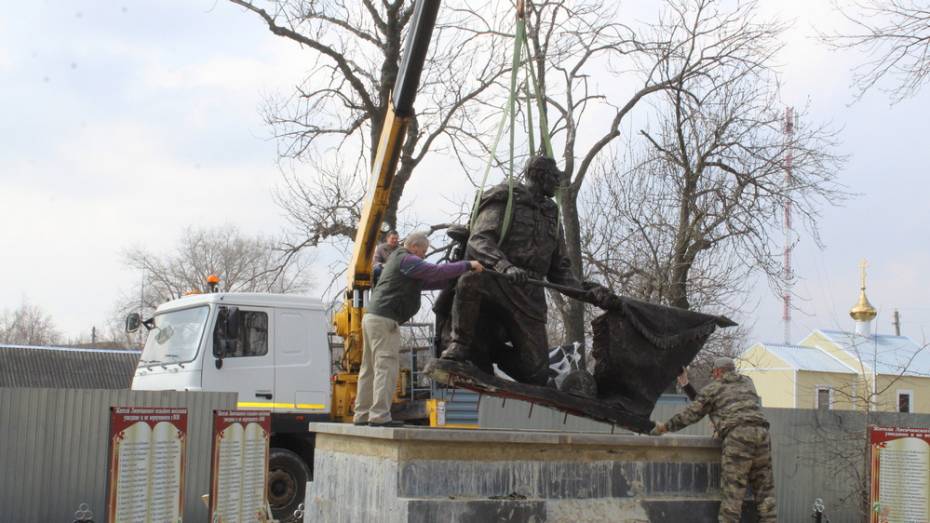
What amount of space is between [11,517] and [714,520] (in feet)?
27.1

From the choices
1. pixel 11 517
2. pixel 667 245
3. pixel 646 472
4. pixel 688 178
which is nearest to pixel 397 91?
pixel 646 472

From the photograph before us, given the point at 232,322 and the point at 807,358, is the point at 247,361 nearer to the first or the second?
the point at 232,322

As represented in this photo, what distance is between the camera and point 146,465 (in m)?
8.62

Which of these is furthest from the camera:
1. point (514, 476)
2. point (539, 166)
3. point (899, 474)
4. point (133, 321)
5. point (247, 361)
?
point (133, 321)

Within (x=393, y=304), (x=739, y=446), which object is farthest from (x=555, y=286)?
(x=739, y=446)

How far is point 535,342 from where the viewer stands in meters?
7.90

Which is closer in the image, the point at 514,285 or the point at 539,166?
the point at 514,285

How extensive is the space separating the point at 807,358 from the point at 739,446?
4059 centimetres

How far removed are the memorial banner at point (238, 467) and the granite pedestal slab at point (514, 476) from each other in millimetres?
1916

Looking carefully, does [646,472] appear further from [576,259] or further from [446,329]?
[576,259]

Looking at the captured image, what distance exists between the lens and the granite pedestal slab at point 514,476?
679 cm

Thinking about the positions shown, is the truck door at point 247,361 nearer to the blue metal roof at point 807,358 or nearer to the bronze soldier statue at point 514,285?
the bronze soldier statue at point 514,285

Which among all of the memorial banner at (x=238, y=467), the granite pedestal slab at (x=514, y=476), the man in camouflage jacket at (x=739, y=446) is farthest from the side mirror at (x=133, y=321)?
the man in camouflage jacket at (x=739, y=446)

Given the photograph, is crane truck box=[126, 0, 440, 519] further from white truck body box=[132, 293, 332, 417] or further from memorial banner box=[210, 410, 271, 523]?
memorial banner box=[210, 410, 271, 523]
